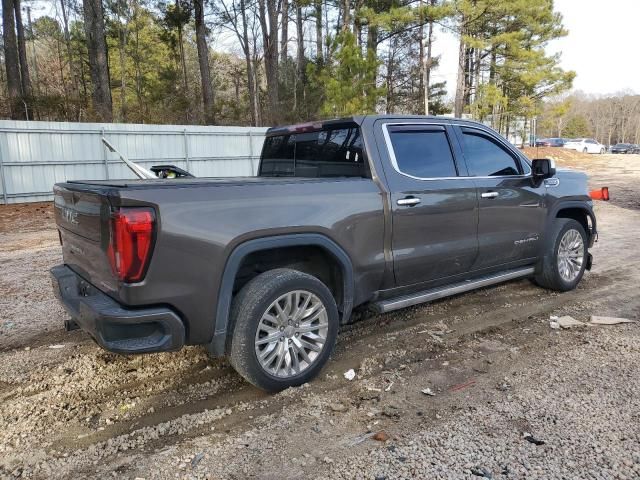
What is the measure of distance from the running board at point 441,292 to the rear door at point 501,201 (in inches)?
5.0

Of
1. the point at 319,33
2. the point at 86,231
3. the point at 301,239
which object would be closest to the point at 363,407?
the point at 301,239

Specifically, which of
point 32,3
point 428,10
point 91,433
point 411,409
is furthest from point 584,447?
point 32,3

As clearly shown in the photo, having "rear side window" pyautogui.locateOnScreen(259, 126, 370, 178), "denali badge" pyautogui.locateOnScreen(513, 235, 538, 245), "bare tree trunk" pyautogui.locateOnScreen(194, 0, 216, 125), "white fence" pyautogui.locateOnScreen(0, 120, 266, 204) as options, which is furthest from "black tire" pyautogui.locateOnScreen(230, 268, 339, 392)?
"bare tree trunk" pyautogui.locateOnScreen(194, 0, 216, 125)

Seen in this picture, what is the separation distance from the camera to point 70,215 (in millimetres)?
3346

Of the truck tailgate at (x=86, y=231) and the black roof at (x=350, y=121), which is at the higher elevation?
the black roof at (x=350, y=121)

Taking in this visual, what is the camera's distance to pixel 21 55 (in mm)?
26125

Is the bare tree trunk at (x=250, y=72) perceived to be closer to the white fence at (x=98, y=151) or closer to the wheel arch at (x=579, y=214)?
the white fence at (x=98, y=151)

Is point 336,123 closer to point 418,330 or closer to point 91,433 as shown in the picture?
point 418,330

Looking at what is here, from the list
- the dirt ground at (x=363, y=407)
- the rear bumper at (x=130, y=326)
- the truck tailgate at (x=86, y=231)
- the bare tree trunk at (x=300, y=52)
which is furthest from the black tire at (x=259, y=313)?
the bare tree trunk at (x=300, y=52)

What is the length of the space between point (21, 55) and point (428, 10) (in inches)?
825

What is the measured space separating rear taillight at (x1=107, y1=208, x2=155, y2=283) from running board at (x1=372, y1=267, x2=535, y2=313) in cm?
186

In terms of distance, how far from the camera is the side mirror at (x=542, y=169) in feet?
15.8

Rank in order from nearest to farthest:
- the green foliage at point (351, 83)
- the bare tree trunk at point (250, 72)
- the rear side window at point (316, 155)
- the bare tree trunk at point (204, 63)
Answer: the rear side window at point (316, 155) < the green foliage at point (351, 83) < the bare tree trunk at point (204, 63) < the bare tree trunk at point (250, 72)

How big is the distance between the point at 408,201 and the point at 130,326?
217 cm
